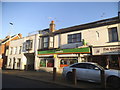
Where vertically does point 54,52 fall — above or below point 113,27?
below

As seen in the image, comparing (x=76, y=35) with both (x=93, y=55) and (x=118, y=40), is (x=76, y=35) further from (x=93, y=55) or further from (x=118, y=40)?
(x=118, y=40)

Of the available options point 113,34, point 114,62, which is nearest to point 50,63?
point 114,62

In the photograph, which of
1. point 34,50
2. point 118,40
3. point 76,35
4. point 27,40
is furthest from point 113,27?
point 27,40

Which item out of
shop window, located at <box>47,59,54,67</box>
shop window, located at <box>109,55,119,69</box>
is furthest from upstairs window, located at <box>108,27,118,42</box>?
shop window, located at <box>47,59,54,67</box>

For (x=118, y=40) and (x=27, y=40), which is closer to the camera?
(x=118, y=40)

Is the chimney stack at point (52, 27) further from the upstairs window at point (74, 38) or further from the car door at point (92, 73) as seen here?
the car door at point (92, 73)

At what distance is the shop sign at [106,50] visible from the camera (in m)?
12.5

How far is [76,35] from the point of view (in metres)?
16.4

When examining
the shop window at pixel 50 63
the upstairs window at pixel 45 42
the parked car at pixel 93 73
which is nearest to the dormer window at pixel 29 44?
the upstairs window at pixel 45 42

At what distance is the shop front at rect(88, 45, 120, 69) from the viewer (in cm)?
1256

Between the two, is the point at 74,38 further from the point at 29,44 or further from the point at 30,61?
the point at 30,61

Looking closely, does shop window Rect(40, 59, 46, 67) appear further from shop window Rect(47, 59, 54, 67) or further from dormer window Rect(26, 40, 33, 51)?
dormer window Rect(26, 40, 33, 51)

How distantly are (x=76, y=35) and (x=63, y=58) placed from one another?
3.72 metres

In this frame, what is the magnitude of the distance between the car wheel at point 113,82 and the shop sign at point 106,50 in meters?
5.67
